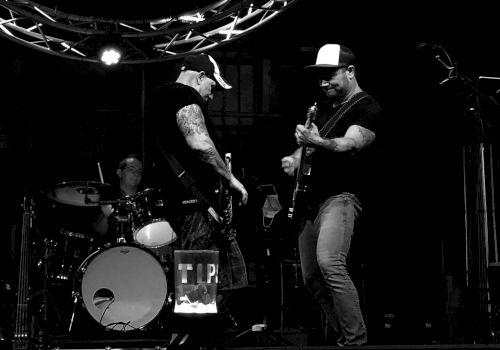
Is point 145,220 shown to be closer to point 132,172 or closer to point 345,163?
point 132,172

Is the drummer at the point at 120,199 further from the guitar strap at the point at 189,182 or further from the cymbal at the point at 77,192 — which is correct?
the guitar strap at the point at 189,182

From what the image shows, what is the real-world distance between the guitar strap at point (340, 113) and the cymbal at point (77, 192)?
2805mm

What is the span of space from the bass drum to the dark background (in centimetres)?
110

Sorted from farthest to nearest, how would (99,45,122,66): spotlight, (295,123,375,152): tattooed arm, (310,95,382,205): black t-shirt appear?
(99,45,122,66): spotlight < (310,95,382,205): black t-shirt < (295,123,375,152): tattooed arm

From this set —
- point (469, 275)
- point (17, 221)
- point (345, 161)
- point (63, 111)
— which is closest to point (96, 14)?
point (63, 111)

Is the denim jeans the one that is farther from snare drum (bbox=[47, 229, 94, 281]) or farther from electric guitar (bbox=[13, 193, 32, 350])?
snare drum (bbox=[47, 229, 94, 281])

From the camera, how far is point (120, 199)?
729 centimetres

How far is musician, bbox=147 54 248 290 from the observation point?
17.3ft

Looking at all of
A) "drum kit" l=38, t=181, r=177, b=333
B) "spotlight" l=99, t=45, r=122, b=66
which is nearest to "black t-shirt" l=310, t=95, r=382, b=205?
"drum kit" l=38, t=181, r=177, b=333

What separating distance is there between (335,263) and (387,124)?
13.9 ft

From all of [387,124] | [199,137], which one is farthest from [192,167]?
[387,124]

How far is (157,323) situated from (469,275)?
3.19 m

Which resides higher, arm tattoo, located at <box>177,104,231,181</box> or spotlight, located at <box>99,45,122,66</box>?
spotlight, located at <box>99,45,122,66</box>

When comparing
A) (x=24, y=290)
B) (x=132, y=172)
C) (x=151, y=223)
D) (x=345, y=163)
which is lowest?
(x=24, y=290)
